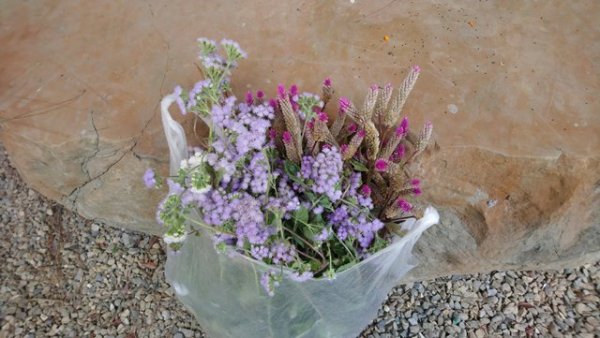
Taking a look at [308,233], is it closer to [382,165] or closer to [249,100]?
[382,165]

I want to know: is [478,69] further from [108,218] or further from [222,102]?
[108,218]

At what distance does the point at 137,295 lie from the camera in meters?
2.02

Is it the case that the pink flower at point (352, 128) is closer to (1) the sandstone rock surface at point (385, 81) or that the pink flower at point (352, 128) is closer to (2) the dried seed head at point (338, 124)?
(2) the dried seed head at point (338, 124)

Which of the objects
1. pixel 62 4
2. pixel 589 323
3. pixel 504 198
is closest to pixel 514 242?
pixel 504 198

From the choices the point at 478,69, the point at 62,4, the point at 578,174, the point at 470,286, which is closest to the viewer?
the point at 578,174

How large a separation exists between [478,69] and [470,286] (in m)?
0.84

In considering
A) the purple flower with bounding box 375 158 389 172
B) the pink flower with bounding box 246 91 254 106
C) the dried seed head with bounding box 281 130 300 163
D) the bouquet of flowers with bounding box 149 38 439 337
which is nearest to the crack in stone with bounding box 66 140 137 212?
the bouquet of flowers with bounding box 149 38 439 337

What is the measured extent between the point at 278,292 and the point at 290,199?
0.32m

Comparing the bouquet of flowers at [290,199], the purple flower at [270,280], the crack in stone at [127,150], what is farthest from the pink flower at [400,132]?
the crack in stone at [127,150]

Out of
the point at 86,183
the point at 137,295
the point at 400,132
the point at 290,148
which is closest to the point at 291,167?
the point at 290,148

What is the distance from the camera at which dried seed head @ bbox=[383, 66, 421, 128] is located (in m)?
1.35

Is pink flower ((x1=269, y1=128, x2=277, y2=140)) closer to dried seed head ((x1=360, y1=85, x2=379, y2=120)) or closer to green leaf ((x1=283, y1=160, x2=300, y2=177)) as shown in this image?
green leaf ((x1=283, y1=160, x2=300, y2=177))

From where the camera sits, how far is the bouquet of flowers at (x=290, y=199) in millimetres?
1265

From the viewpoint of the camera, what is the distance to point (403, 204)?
138 cm
